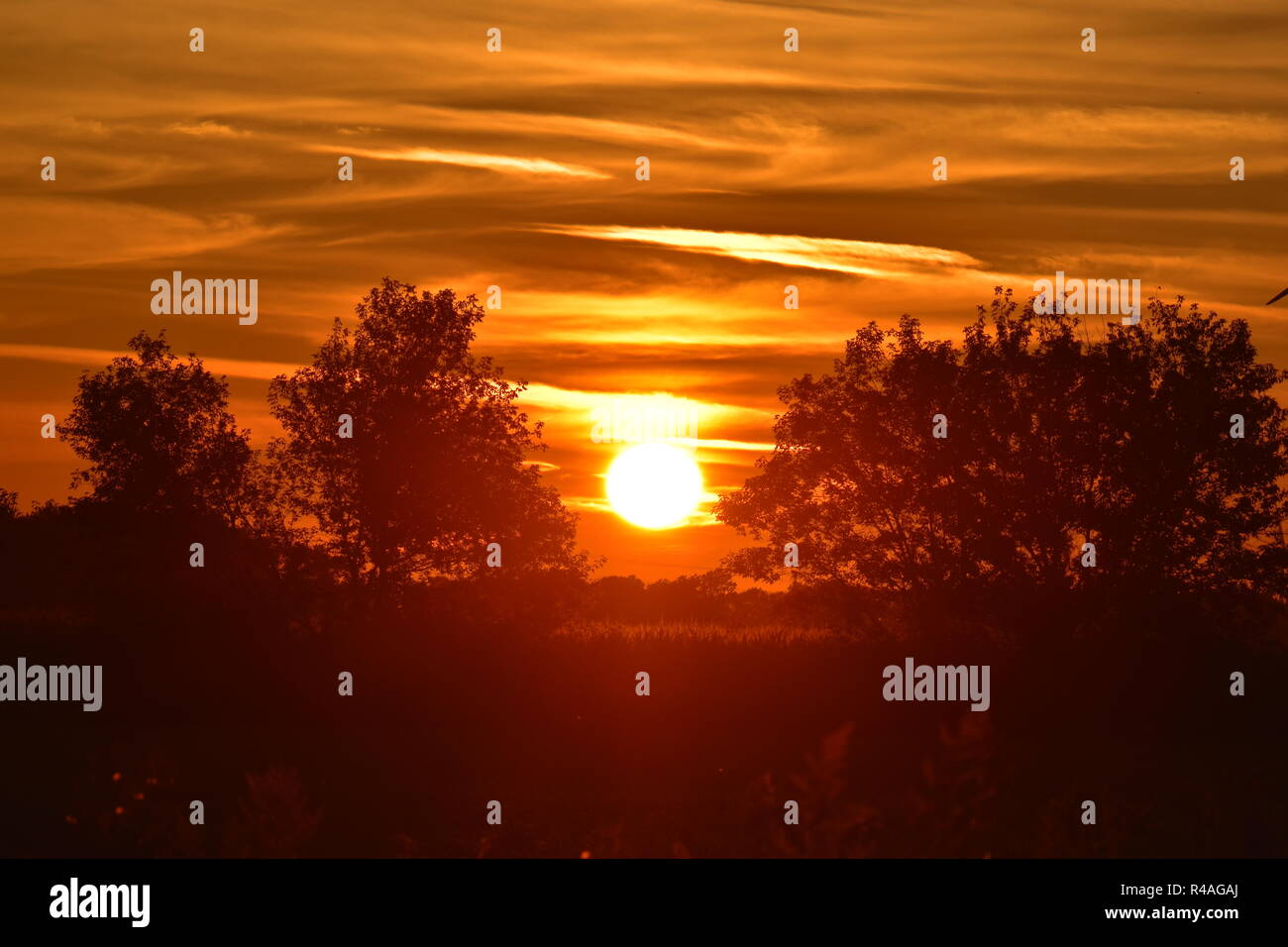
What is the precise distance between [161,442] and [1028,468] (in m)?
31.8

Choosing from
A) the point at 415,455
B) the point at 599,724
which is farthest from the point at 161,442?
the point at 599,724

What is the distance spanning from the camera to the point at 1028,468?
5288 centimetres

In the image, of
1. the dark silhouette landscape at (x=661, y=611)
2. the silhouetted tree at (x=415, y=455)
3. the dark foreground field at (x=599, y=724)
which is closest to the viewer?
the dark foreground field at (x=599, y=724)

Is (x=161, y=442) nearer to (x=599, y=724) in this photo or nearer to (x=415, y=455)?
(x=415, y=455)

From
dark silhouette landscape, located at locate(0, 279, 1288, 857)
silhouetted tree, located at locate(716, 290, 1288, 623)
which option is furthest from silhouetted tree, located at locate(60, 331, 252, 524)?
silhouetted tree, located at locate(716, 290, 1288, 623)

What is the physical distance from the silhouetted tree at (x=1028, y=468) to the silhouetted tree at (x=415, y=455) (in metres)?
8.97

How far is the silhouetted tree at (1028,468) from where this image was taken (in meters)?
51.6

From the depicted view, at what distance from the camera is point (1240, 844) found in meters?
23.8

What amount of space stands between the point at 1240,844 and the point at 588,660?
21.7m

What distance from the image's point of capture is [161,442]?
54062 millimetres

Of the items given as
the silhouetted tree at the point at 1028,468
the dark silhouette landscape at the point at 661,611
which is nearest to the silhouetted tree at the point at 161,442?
the dark silhouette landscape at the point at 661,611

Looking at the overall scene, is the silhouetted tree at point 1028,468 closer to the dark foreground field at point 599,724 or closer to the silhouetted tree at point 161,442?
the dark foreground field at point 599,724

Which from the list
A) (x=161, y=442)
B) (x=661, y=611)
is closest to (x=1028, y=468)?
(x=661, y=611)

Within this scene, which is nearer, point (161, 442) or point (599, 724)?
point (599, 724)
